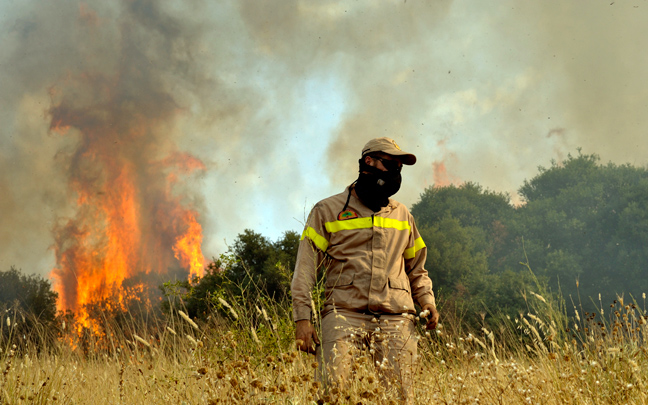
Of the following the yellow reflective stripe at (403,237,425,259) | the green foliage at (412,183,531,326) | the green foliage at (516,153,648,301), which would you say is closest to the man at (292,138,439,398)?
the yellow reflective stripe at (403,237,425,259)

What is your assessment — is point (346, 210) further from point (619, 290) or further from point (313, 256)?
point (619, 290)

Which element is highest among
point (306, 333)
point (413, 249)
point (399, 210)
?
point (399, 210)

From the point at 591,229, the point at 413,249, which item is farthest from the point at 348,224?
the point at 591,229

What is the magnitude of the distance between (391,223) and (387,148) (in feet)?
1.97

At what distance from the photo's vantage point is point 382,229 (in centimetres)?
373

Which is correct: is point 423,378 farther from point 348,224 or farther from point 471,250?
point 471,250

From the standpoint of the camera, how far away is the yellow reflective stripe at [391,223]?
148 inches

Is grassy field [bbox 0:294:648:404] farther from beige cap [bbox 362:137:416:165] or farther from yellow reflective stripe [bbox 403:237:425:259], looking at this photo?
beige cap [bbox 362:137:416:165]

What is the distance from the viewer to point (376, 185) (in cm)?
383

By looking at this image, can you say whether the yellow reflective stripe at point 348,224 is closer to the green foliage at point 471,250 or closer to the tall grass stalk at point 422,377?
the tall grass stalk at point 422,377

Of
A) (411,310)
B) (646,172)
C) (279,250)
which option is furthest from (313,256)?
(646,172)

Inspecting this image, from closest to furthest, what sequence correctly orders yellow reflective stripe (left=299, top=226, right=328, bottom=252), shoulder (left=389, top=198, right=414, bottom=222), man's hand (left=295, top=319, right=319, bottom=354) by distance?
man's hand (left=295, top=319, right=319, bottom=354), yellow reflective stripe (left=299, top=226, right=328, bottom=252), shoulder (left=389, top=198, right=414, bottom=222)

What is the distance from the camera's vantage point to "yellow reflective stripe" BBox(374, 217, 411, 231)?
12.3ft

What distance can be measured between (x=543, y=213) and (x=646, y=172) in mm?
8847
